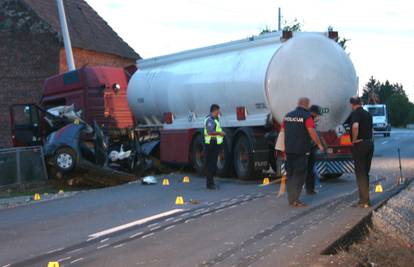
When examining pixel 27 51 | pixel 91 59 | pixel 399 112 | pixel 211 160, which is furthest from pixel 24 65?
pixel 399 112

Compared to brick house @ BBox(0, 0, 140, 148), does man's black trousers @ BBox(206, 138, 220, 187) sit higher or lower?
lower

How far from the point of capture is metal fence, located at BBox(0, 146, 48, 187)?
53.9ft

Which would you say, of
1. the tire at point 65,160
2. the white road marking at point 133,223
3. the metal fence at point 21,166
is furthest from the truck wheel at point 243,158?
the metal fence at point 21,166

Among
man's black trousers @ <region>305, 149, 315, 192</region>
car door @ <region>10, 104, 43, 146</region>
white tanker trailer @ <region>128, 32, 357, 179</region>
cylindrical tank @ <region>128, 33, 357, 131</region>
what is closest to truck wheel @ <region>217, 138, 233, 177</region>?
white tanker trailer @ <region>128, 32, 357, 179</region>

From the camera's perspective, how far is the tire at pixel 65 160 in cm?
1609

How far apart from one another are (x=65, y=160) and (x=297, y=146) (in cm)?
763

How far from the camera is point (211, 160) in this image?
13.9 metres

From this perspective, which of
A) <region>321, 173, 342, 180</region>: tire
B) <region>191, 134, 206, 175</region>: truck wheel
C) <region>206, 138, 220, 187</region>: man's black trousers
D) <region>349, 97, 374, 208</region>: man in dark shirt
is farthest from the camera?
<region>191, 134, 206, 175</region>: truck wheel

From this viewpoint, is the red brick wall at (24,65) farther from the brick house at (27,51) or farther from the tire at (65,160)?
the tire at (65,160)

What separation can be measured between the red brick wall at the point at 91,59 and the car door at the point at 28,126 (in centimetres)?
1479

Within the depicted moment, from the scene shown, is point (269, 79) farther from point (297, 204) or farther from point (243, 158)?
point (297, 204)

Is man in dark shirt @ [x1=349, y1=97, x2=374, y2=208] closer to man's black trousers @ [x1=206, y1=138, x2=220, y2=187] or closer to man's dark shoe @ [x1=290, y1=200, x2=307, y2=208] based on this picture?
man's dark shoe @ [x1=290, y1=200, x2=307, y2=208]

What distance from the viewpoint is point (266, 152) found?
15.0 metres

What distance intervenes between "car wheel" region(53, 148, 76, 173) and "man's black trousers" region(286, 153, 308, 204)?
7193mm
